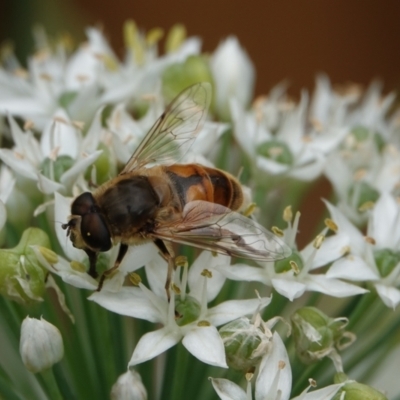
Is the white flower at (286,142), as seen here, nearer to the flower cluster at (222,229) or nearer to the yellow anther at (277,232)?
the flower cluster at (222,229)

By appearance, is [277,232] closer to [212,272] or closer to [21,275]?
[212,272]

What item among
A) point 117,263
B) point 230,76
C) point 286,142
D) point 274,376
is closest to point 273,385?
point 274,376

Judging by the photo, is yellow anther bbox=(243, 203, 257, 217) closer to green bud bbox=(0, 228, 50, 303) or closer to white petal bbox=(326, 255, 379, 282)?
white petal bbox=(326, 255, 379, 282)

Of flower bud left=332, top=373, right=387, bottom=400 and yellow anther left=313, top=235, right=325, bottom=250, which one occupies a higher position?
yellow anther left=313, top=235, right=325, bottom=250

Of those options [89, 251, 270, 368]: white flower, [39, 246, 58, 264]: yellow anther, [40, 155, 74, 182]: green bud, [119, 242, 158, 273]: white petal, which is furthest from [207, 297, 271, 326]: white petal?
[40, 155, 74, 182]: green bud

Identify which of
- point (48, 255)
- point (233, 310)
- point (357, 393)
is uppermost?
point (48, 255)

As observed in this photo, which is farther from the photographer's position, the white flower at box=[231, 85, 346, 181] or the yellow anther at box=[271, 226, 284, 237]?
the white flower at box=[231, 85, 346, 181]

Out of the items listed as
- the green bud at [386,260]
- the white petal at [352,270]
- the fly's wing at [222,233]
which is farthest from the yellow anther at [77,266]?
the green bud at [386,260]
